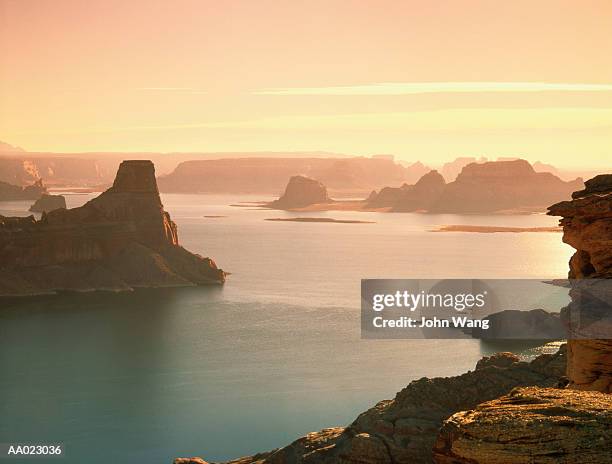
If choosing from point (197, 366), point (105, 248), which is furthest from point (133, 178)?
point (197, 366)

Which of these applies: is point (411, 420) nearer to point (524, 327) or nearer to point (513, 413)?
point (513, 413)

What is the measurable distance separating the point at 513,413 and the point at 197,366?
5894 cm

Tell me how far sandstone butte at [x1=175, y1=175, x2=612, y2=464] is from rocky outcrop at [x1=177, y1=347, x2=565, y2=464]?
0.04 metres

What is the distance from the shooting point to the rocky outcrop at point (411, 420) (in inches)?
1185

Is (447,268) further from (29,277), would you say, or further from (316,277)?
(29,277)

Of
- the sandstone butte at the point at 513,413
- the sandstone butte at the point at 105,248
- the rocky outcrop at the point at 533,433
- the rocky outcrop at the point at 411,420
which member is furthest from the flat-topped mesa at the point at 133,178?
the rocky outcrop at the point at 533,433

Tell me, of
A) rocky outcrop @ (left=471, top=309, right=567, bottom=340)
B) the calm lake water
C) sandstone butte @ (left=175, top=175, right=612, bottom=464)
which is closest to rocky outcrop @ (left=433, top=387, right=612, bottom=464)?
sandstone butte @ (left=175, top=175, right=612, bottom=464)

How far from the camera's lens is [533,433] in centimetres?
1686

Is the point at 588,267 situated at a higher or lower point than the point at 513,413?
higher

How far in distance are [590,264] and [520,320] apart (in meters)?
58.7

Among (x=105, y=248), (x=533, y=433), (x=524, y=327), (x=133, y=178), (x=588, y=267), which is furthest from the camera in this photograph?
(x=133, y=178)

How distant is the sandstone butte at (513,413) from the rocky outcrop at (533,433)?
0.02 meters

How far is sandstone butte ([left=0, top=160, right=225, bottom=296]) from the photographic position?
382ft

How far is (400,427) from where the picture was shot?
31188 mm
